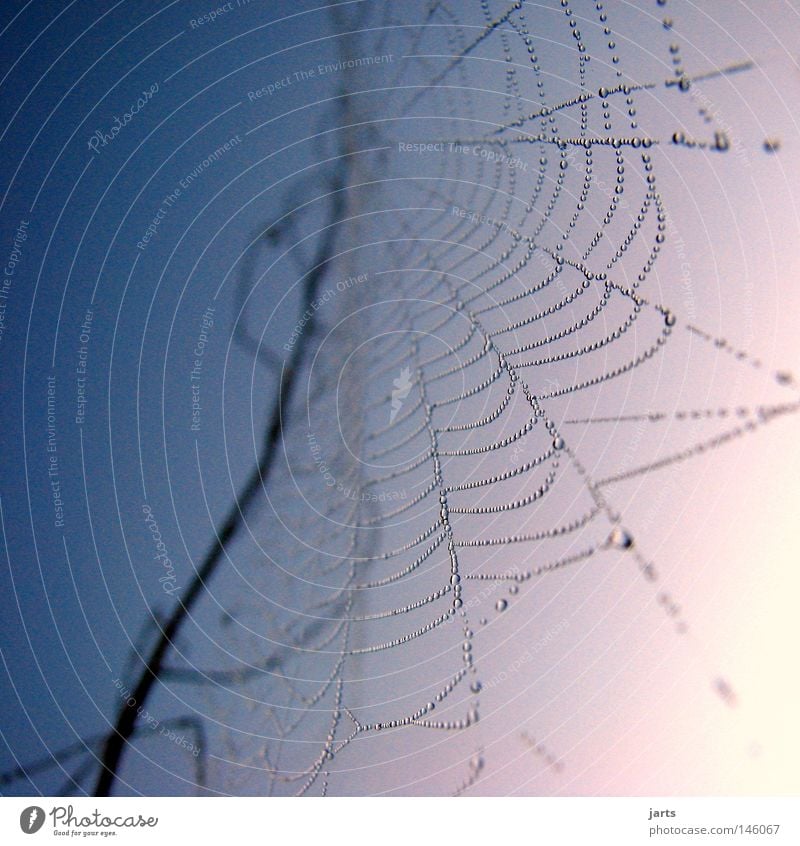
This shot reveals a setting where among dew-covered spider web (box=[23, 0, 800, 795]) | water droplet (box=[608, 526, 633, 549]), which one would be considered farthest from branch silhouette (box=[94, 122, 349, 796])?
water droplet (box=[608, 526, 633, 549])

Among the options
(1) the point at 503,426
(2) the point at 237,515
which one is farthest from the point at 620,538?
(2) the point at 237,515

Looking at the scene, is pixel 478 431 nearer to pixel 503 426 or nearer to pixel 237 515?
pixel 503 426

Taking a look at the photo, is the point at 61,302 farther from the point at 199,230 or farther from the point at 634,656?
the point at 634,656

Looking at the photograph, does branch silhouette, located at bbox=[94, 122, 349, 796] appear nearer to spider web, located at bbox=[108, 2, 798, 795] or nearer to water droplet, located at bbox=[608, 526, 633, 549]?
spider web, located at bbox=[108, 2, 798, 795]

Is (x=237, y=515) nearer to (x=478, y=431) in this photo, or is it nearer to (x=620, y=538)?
(x=478, y=431)

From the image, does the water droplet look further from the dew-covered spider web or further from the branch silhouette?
the branch silhouette

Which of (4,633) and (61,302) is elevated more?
(61,302)

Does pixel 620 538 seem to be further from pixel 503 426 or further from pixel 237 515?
pixel 237 515

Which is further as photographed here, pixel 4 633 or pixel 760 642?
pixel 760 642

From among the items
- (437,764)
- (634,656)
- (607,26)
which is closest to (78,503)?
(437,764)
